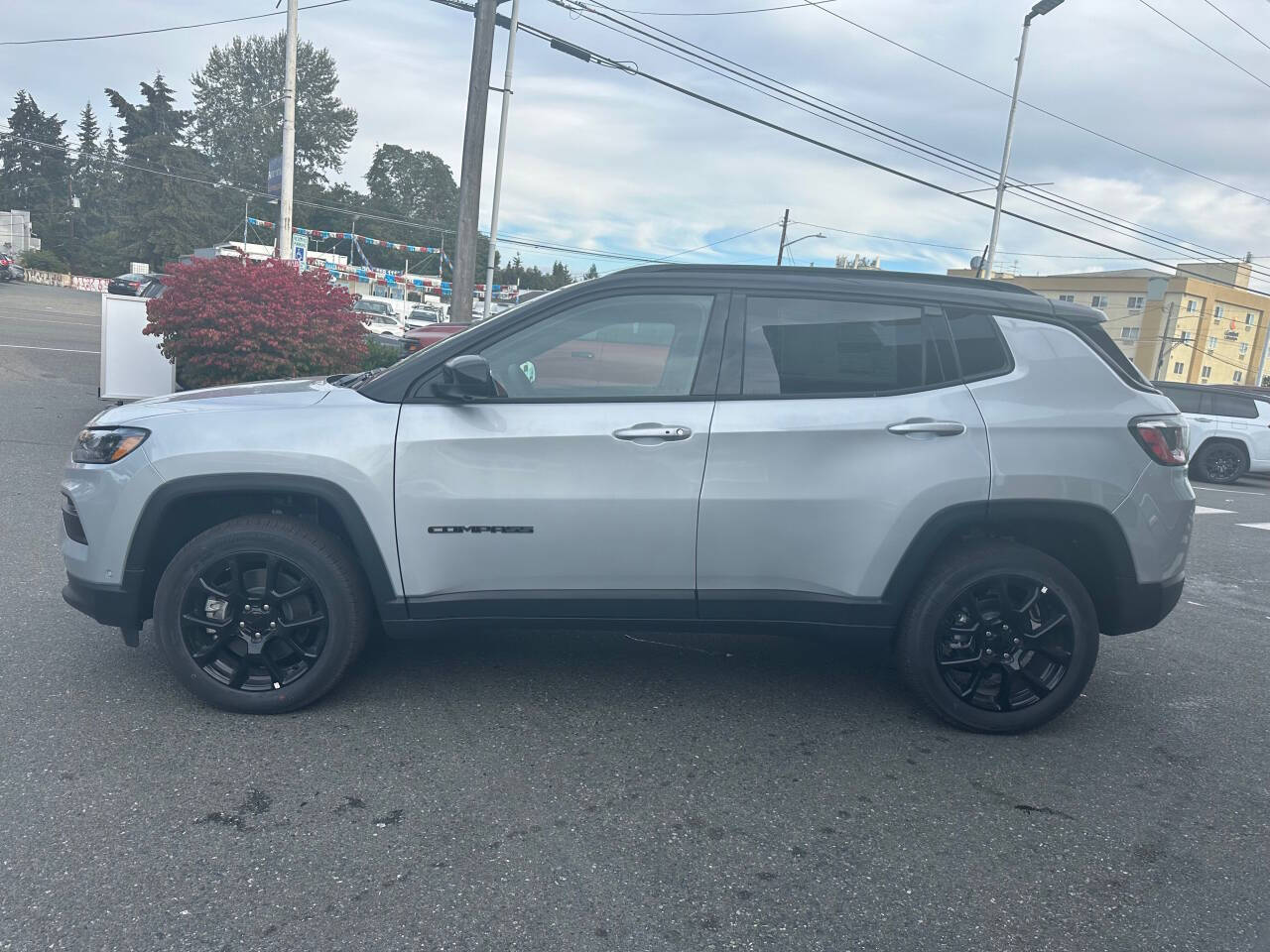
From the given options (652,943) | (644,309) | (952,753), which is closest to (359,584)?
(644,309)

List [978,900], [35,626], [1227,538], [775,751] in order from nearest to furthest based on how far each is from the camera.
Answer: [978,900]
[775,751]
[35,626]
[1227,538]

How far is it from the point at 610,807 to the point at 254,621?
161 cm

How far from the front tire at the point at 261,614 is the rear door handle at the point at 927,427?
88.3 inches

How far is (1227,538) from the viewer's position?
9.72 meters

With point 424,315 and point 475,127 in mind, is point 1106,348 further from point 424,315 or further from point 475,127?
point 424,315

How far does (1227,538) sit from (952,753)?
24.5 feet

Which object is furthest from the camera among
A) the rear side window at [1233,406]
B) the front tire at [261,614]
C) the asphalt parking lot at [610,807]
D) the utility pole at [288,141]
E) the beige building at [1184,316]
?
the beige building at [1184,316]

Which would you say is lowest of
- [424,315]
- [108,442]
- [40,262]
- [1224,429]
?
[108,442]

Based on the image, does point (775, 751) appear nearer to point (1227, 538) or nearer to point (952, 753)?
point (952, 753)

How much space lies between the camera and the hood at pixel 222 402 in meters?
3.85

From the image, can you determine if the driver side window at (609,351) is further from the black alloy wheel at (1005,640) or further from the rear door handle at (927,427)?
the black alloy wheel at (1005,640)

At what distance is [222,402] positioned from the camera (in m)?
3.90

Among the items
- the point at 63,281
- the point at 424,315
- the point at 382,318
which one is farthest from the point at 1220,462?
the point at 63,281

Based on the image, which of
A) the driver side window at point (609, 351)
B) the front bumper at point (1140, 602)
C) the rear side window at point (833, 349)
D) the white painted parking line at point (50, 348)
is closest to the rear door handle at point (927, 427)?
the rear side window at point (833, 349)
